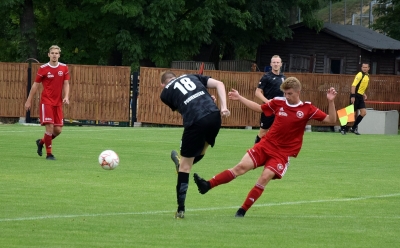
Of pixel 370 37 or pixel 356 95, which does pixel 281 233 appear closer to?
pixel 356 95

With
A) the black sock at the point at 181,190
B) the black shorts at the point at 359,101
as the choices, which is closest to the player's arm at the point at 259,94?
the black sock at the point at 181,190

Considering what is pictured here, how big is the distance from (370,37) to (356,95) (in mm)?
23404

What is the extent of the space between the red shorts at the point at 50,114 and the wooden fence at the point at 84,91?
15.6 m

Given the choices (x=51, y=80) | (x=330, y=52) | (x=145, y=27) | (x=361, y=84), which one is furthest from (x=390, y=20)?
(x=51, y=80)

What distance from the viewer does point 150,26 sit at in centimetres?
4406

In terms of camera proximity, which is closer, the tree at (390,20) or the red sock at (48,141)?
the red sock at (48,141)

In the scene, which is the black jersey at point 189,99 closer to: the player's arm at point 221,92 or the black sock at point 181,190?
the player's arm at point 221,92

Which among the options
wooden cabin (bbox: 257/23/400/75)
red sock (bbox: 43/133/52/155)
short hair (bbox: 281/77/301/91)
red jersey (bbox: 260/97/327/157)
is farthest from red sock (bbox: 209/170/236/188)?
wooden cabin (bbox: 257/23/400/75)

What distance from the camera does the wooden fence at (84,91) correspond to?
34125 mm

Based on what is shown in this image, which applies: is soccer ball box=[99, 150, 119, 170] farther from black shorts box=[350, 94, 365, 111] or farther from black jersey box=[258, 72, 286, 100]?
black shorts box=[350, 94, 365, 111]

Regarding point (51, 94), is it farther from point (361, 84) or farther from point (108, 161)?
point (361, 84)

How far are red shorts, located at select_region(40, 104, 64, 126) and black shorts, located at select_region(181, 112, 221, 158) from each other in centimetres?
789

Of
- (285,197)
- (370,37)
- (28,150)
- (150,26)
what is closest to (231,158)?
(28,150)

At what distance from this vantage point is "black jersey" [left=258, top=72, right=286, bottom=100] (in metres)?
19.0
